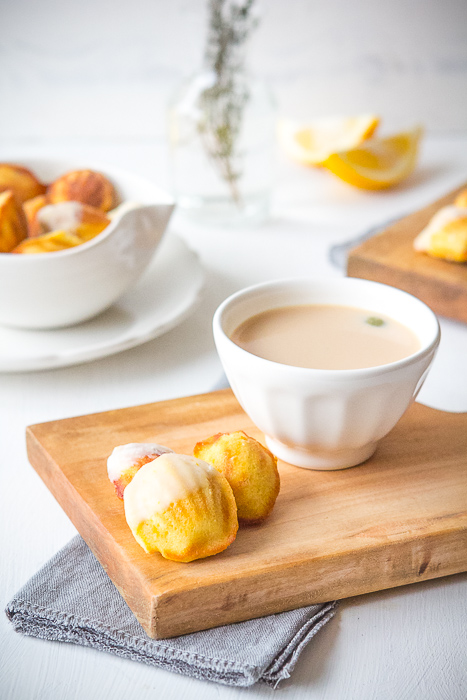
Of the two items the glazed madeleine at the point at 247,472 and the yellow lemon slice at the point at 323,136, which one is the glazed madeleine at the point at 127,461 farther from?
the yellow lemon slice at the point at 323,136

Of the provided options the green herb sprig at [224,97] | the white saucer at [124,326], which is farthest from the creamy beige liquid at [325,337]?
the green herb sprig at [224,97]

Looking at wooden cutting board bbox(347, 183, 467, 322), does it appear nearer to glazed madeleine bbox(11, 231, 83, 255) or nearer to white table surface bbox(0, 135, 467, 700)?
white table surface bbox(0, 135, 467, 700)

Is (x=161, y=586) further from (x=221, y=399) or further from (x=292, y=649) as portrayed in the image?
(x=221, y=399)

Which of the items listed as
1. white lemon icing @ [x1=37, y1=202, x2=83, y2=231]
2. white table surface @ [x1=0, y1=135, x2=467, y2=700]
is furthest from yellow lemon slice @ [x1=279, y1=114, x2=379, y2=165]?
white lemon icing @ [x1=37, y1=202, x2=83, y2=231]

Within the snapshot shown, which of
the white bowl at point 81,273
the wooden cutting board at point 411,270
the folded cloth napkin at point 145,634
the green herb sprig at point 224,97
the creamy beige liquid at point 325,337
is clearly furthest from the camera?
the green herb sprig at point 224,97

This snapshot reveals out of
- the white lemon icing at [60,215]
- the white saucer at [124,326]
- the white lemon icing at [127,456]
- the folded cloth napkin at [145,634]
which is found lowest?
the folded cloth napkin at [145,634]

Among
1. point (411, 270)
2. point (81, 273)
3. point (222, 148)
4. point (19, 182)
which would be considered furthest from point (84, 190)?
point (411, 270)

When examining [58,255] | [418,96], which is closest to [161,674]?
[58,255]
